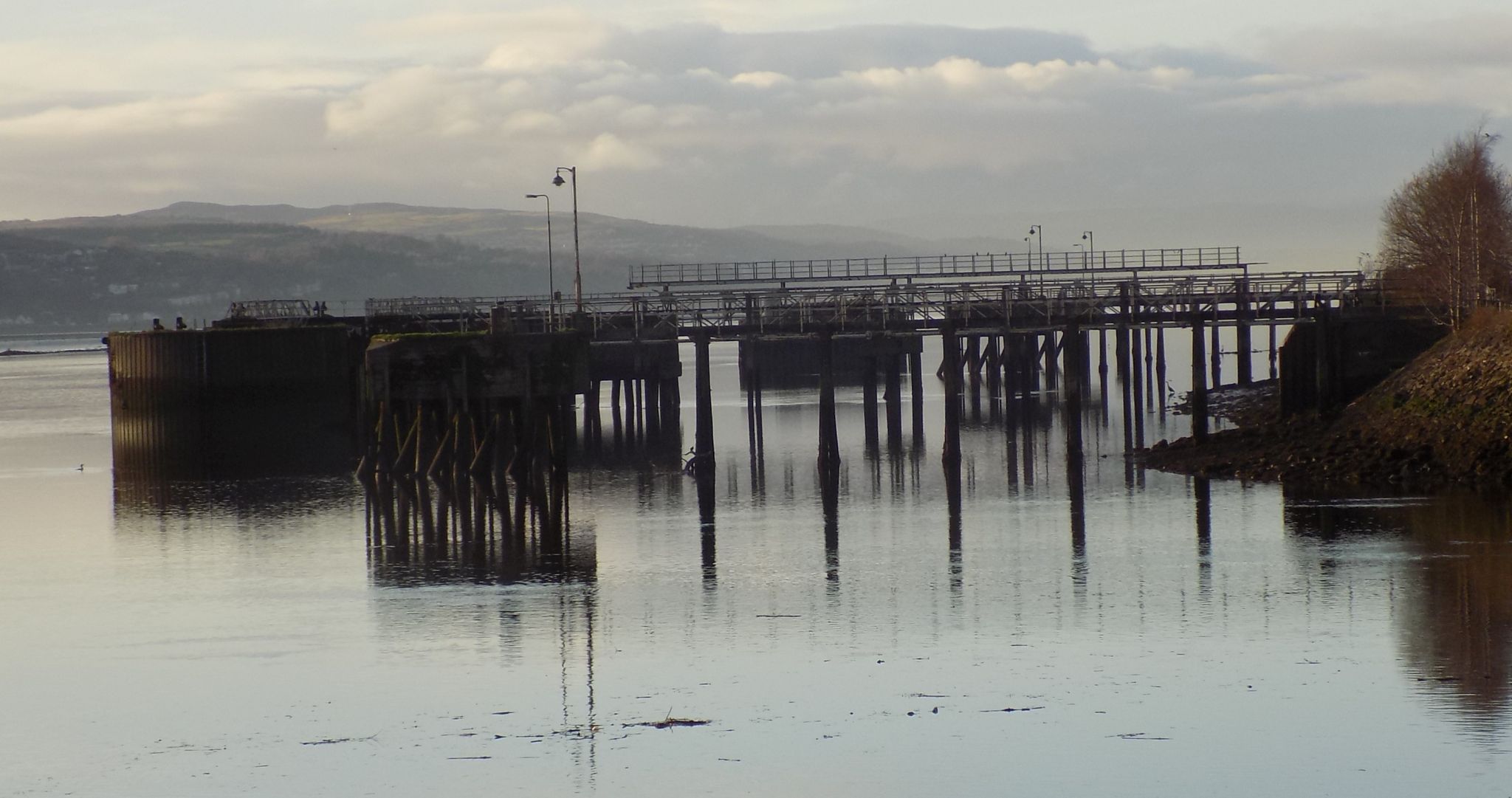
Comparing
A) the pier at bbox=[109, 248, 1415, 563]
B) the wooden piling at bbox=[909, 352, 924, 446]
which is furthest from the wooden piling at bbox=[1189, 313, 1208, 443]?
the wooden piling at bbox=[909, 352, 924, 446]

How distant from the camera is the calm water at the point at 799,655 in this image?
20656 millimetres

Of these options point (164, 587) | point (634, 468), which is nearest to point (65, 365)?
point (634, 468)

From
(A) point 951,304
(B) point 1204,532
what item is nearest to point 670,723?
(B) point 1204,532

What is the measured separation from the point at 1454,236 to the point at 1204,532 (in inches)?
1079

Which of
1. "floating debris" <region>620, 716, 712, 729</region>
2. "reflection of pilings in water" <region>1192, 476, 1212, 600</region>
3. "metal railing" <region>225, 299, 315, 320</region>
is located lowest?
"floating debris" <region>620, 716, 712, 729</region>

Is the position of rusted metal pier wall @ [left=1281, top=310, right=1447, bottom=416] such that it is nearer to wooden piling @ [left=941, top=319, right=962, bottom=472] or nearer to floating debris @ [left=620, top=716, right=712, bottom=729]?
wooden piling @ [left=941, top=319, right=962, bottom=472]

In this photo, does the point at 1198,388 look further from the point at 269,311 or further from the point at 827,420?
the point at 269,311

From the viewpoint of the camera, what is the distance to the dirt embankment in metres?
43.2

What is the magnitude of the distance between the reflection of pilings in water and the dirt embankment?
5.00 feet

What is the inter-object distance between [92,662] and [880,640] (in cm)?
1157

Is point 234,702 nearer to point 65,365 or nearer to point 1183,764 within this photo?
point 1183,764

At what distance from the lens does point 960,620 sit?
28500 millimetres

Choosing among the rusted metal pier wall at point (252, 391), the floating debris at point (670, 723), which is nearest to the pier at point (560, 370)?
the rusted metal pier wall at point (252, 391)

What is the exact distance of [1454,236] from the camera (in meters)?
60.1
